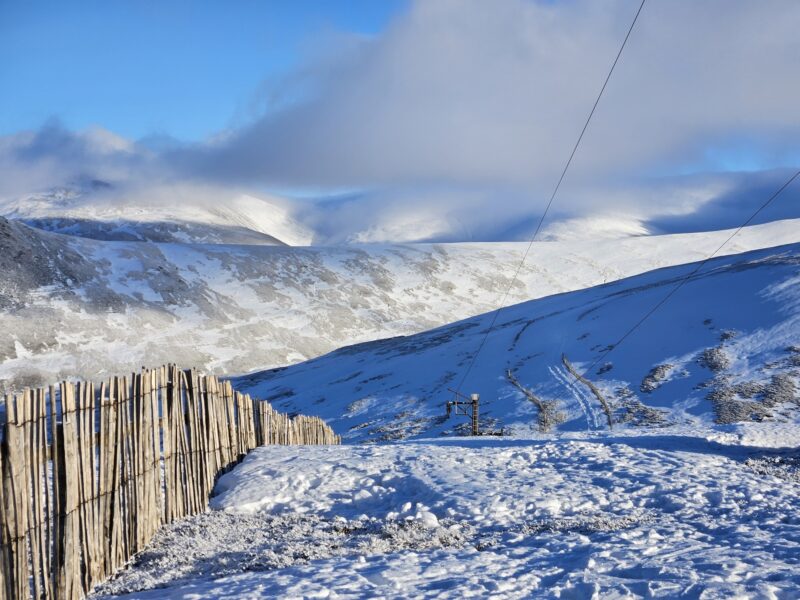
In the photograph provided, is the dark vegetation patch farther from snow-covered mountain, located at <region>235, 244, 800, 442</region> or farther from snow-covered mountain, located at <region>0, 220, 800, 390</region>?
snow-covered mountain, located at <region>0, 220, 800, 390</region>

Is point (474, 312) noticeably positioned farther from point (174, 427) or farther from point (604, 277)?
point (174, 427)

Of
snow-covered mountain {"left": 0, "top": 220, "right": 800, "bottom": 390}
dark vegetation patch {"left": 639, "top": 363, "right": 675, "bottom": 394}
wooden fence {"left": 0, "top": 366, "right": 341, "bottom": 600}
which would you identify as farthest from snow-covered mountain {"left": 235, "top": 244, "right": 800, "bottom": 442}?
wooden fence {"left": 0, "top": 366, "right": 341, "bottom": 600}

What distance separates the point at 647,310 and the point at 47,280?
5412 centimetres

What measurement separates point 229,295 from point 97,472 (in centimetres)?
7473

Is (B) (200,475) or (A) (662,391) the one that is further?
(A) (662,391)

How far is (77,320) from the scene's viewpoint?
6644 cm

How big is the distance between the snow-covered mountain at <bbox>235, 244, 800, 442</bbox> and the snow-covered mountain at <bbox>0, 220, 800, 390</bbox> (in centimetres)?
1955

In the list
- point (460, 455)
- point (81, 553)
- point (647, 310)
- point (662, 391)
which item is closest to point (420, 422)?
point (662, 391)

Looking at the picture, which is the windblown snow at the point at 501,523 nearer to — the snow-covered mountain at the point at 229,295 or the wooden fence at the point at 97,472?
the wooden fence at the point at 97,472

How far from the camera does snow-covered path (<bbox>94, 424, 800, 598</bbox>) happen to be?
679cm

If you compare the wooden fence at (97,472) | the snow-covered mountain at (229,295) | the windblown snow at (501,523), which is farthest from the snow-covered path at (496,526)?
the snow-covered mountain at (229,295)

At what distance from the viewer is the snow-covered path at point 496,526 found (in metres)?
6.79

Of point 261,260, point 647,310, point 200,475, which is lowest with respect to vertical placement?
point 200,475

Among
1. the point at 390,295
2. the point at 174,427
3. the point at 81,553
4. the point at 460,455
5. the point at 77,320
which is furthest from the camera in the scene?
the point at 390,295
